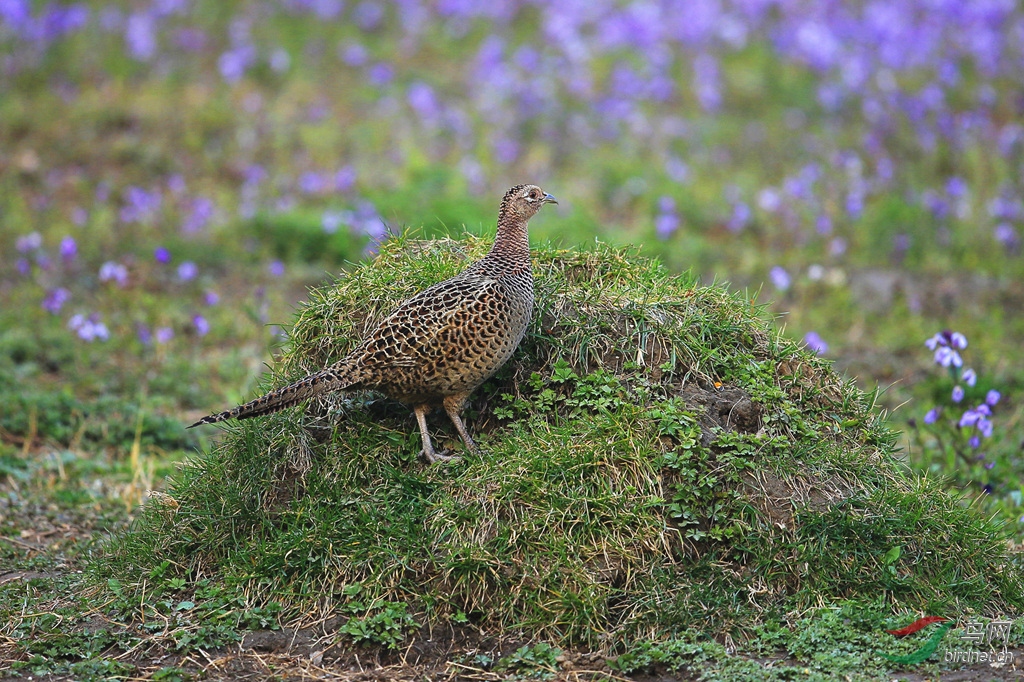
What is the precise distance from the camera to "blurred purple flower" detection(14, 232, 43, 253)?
27.5 ft

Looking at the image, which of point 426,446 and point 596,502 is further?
point 426,446

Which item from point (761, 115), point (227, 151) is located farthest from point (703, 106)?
point (227, 151)

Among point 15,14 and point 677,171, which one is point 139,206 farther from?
point 677,171

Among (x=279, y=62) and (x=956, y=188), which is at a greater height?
(x=279, y=62)

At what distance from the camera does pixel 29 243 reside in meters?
8.58

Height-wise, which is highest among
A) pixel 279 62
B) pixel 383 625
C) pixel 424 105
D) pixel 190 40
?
pixel 190 40

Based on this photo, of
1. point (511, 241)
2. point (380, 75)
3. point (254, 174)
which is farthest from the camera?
point (380, 75)

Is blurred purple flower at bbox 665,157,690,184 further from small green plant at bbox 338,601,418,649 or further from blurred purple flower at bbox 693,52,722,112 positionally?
small green plant at bbox 338,601,418,649

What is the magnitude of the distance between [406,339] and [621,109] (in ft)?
28.1

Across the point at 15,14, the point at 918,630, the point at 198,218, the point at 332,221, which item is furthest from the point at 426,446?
the point at 15,14

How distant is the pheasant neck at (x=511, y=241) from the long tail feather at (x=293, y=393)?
2.76 feet

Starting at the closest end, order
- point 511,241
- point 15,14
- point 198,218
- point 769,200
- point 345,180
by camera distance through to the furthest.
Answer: point 511,241
point 198,218
point 769,200
point 345,180
point 15,14

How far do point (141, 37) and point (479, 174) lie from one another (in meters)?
4.89

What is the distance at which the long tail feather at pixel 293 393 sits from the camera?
15.0 ft
